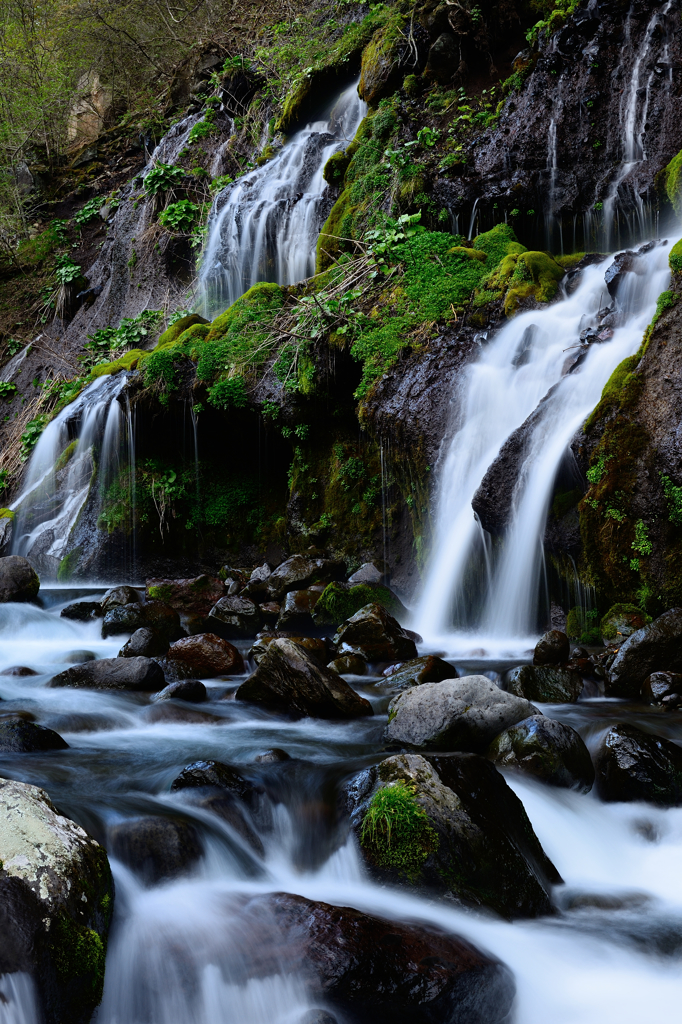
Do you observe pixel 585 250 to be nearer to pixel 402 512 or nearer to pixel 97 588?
pixel 402 512

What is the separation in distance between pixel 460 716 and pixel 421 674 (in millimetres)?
1359

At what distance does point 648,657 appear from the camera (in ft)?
16.7

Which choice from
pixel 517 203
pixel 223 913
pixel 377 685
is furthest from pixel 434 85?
pixel 223 913

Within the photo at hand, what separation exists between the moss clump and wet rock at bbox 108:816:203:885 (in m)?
0.75

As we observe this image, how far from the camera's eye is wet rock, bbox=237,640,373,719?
4.91m

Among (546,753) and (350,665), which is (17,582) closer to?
Result: (350,665)

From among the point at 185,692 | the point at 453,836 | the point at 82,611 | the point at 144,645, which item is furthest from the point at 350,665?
the point at 82,611

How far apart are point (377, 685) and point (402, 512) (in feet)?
11.4

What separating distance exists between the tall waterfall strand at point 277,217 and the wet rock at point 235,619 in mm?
7318

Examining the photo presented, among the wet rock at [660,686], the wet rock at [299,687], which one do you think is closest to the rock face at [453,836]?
the wet rock at [299,687]

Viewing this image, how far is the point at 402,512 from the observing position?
8.79 meters

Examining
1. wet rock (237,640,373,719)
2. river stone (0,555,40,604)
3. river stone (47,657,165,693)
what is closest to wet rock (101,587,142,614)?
river stone (0,555,40,604)

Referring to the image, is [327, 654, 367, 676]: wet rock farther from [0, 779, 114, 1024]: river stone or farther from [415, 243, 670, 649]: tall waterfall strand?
[0, 779, 114, 1024]: river stone

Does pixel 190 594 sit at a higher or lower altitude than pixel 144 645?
higher
